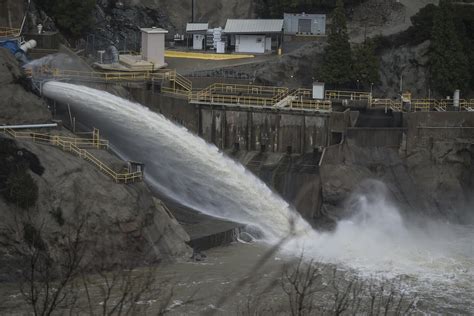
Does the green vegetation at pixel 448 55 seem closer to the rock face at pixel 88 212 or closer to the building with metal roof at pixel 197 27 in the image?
the building with metal roof at pixel 197 27

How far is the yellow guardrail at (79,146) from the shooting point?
4122 cm

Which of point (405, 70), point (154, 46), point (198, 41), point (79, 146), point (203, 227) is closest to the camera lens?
point (79, 146)

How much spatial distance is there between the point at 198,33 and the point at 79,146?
1151 inches

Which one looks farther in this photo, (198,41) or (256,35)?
(198,41)

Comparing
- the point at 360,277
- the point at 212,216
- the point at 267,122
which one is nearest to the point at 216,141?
the point at 267,122

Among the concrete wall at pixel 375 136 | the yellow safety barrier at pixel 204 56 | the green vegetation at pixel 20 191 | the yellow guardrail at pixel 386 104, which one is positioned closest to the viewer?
the green vegetation at pixel 20 191

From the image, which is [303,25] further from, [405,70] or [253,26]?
[405,70]

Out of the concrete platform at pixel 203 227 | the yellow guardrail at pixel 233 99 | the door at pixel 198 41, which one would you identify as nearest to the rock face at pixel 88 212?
the concrete platform at pixel 203 227

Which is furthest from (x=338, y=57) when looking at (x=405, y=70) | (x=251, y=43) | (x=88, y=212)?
(x=88, y=212)

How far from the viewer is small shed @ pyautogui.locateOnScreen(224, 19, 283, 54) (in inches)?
2699

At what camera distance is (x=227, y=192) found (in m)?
48.0

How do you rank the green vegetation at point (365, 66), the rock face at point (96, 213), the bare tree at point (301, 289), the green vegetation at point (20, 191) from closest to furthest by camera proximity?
the bare tree at point (301, 289) → the green vegetation at point (20, 191) → the rock face at point (96, 213) → the green vegetation at point (365, 66)

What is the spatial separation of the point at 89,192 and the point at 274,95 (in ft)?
62.6

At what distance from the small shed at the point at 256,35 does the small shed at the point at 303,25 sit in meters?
0.73
